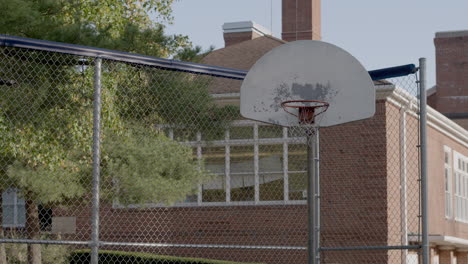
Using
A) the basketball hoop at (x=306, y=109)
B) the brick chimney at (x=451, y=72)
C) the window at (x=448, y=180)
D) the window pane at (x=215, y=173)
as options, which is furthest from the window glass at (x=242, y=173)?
the brick chimney at (x=451, y=72)

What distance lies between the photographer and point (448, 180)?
27500mm

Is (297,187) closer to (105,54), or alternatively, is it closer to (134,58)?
(134,58)

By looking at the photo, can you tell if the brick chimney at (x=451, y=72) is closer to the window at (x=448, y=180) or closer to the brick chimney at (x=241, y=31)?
the brick chimney at (x=241, y=31)

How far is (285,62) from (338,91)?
0.66 m

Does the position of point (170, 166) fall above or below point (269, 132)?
below

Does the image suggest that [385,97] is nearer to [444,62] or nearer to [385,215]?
[385,215]

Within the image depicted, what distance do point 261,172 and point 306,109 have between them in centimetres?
1130

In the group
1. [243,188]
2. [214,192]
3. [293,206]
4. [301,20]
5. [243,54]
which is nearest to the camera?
[243,188]

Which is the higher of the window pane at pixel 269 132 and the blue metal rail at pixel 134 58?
the blue metal rail at pixel 134 58

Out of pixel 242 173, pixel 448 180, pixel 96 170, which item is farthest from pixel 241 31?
pixel 96 170

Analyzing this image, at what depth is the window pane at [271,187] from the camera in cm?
2157

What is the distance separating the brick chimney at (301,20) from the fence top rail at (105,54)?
2159cm

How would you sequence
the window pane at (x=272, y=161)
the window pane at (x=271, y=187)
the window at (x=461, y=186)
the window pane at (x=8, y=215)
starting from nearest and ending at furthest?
1. the window pane at (x=272, y=161)
2. the window pane at (x=271, y=187)
3. the window pane at (x=8, y=215)
4. the window at (x=461, y=186)

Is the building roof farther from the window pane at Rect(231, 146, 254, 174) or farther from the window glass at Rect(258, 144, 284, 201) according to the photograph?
the window pane at Rect(231, 146, 254, 174)
